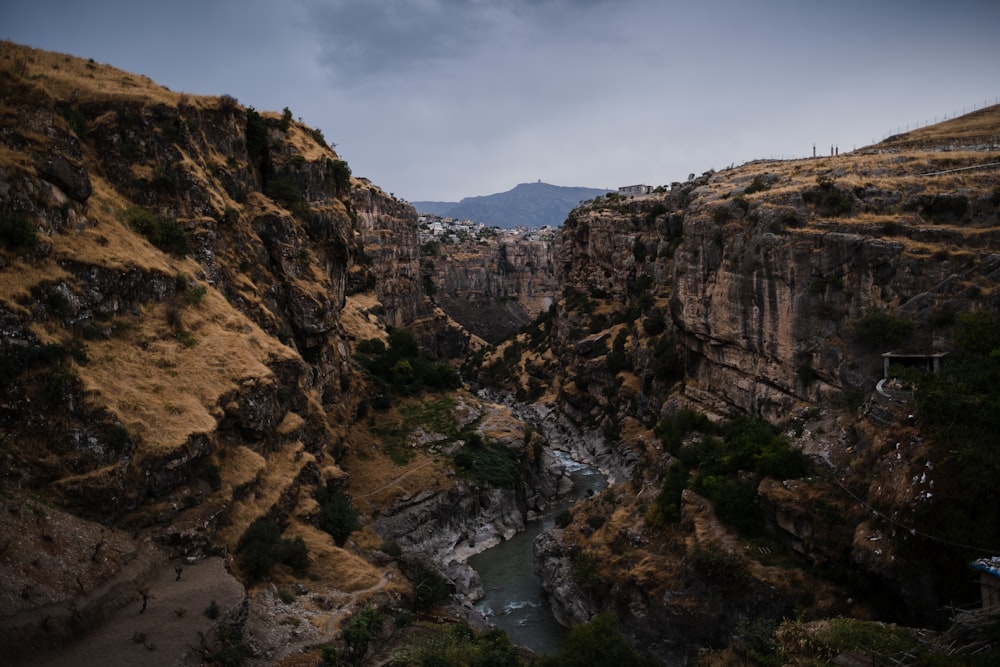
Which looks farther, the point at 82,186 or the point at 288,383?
the point at 288,383

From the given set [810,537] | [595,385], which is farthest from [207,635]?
[595,385]

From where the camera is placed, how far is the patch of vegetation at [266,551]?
27.5 m

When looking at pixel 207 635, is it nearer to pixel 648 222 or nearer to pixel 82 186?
pixel 82 186

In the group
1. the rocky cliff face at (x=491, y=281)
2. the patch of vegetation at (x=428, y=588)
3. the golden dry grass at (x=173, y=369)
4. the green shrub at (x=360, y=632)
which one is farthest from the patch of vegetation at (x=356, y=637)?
the rocky cliff face at (x=491, y=281)

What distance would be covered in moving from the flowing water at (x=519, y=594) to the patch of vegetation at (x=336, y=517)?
863 cm

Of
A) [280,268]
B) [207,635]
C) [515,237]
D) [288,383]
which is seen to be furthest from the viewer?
[515,237]

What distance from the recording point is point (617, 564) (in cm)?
3684

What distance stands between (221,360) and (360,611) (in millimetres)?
12169

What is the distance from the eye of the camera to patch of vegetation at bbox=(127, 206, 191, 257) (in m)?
32.9

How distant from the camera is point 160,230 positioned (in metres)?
33.7

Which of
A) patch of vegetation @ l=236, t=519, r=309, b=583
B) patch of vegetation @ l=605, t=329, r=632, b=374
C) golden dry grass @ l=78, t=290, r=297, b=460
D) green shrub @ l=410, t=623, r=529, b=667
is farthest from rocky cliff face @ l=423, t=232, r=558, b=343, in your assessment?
patch of vegetation @ l=236, t=519, r=309, b=583

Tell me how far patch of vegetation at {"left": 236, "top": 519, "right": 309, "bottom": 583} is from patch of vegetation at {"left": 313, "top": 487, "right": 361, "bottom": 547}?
4.35 metres

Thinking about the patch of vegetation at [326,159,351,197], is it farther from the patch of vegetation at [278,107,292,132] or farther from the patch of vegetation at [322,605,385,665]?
the patch of vegetation at [322,605,385,665]

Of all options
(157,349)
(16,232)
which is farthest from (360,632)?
(16,232)
